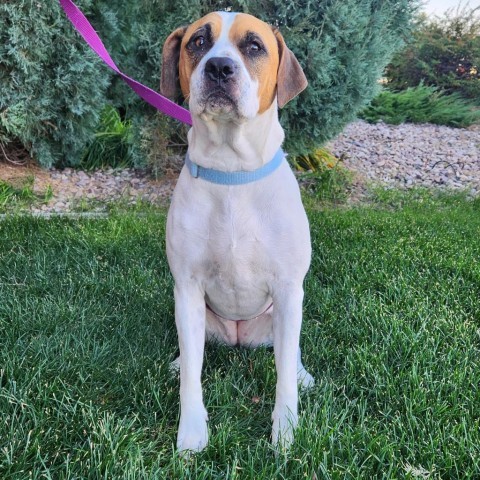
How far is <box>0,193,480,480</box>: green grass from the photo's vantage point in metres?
1.88

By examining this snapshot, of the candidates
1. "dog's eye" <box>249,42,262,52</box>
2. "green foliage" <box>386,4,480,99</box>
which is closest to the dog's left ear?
"dog's eye" <box>249,42,262,52</box>

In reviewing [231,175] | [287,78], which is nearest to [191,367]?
[231,175]

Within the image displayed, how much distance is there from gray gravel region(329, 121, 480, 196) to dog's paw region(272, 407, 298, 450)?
486 centimetres

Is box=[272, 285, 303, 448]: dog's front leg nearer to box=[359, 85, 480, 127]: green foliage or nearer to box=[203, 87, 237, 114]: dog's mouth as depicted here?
box=[203, 87, 237, 114]: dog's mouth

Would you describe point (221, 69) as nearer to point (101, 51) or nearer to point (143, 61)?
point (101, 51)

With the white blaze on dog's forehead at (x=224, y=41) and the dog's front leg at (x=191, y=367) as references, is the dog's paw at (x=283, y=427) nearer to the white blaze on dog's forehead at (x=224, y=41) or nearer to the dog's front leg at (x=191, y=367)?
the dog's front leg at (x=191, y=367)

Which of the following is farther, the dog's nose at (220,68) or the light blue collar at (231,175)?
the light blue collar at (231,175)

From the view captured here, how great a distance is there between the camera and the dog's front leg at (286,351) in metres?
2.11

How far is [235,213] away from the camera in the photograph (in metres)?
2.10

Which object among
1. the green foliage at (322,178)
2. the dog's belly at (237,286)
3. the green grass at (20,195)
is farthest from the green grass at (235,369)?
the green foliage at (322,178)

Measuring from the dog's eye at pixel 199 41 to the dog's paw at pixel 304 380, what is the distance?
150 cm

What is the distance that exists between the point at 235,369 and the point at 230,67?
1.35 meters

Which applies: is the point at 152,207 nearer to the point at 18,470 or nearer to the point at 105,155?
the point at 105,155

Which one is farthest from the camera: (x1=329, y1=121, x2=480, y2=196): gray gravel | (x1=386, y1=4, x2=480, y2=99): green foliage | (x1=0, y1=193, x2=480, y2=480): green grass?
(x1=386, y1=4, x2=480, y2=99): green foliage
